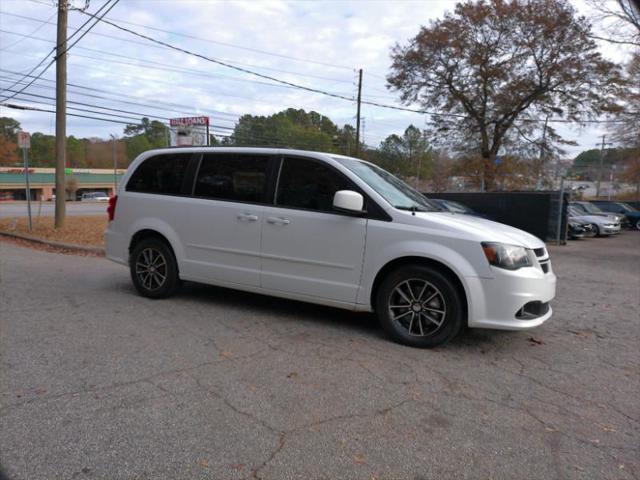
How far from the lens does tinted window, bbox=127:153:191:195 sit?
6039 mm

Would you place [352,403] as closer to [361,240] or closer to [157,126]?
[361,240]

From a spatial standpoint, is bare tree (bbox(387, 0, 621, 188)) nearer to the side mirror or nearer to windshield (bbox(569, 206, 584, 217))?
windshield (bbox(569, 206, 584, 217))

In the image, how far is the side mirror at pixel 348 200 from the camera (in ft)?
15.1

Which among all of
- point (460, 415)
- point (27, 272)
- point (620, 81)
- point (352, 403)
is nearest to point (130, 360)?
point (352, 403)

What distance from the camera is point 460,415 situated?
330cm

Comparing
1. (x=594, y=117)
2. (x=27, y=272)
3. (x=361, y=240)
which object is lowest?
(x=27, y=272)

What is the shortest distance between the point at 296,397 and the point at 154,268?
132 inches

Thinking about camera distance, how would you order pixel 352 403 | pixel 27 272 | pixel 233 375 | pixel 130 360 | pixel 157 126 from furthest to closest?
pixel 157 126
pixel 27 272
pixel 130 360
pixel 233 375
pixel 352 403

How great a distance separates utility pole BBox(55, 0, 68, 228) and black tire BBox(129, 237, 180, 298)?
369 inches

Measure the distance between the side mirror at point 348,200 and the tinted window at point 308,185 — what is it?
0.31 m

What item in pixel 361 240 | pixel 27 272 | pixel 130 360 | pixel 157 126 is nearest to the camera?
pixel 130 360

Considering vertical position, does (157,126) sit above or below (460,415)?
above

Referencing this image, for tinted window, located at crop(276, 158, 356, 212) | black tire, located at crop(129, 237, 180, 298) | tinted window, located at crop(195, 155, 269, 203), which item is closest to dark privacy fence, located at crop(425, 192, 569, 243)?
tinted window, located at crop(276, 158, 356, 212)

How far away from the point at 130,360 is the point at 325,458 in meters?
2.11
